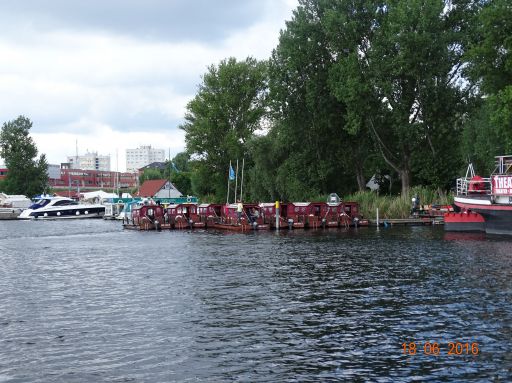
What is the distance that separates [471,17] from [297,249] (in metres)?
35.7

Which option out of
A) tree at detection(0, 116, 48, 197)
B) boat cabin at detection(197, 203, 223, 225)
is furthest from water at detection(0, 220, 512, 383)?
tree at detection(0, 116, 48, 197)

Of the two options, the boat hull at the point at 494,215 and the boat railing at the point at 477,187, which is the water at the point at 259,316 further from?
the boat railing at the point at 477,187

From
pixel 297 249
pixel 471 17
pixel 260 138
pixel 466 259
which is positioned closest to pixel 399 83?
pixel 471 17

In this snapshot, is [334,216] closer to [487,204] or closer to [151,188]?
[487,204]

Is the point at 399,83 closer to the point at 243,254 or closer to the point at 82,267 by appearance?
the point at 243,254

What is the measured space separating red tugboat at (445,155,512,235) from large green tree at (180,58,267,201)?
5043cm

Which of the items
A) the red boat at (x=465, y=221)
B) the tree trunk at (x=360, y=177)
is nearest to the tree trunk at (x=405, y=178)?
the tree trunk at (x=360, y=177)

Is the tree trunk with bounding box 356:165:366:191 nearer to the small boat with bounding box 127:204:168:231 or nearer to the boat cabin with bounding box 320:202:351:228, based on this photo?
the boat cabin with bounding box 320:202:351:228

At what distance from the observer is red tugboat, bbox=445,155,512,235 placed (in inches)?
1745

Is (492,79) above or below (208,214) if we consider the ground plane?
above

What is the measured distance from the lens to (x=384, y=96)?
62719 mm

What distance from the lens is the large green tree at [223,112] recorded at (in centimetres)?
→ 9656

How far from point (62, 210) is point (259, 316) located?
84.3 meters
